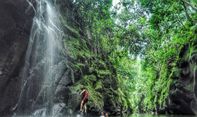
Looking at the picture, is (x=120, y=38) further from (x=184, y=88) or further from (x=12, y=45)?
(x=12, y=45)

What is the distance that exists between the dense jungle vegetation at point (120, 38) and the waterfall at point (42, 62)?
204 cm

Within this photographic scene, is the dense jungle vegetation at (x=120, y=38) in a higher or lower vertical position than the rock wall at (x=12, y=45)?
higher

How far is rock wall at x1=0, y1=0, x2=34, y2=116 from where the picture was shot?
37.0ft

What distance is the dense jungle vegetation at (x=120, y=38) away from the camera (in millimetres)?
20125

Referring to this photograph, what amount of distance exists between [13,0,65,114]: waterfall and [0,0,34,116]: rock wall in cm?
193

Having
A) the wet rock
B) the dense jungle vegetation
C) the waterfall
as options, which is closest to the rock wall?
the waterfall

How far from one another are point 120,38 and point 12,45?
1246 centimetres

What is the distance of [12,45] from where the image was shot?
11.7 metres

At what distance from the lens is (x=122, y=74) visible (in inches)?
1374

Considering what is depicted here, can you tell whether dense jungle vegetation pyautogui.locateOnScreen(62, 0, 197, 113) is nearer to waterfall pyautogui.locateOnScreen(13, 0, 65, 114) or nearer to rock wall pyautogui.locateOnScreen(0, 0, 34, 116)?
waterfall pyautogui.locateOnScreen(13, 0, 65, 114)

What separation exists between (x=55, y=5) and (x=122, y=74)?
1516 centimetres

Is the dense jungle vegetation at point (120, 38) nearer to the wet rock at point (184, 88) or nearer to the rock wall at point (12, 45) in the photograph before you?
the wet rock at point (184, 88)

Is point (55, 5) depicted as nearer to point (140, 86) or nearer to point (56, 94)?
point (56, 94)

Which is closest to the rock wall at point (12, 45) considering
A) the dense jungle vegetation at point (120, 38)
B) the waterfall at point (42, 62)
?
the waterfall at point (42, 62)
